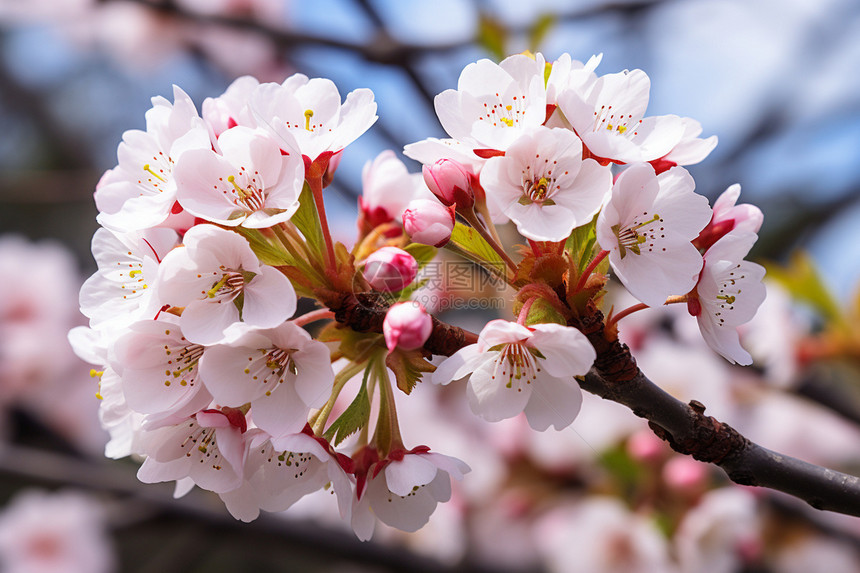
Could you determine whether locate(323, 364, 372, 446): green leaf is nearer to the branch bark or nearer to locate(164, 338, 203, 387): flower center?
the branch bark

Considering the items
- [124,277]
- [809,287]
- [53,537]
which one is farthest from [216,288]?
[53,537]

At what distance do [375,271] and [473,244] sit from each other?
0.61ft

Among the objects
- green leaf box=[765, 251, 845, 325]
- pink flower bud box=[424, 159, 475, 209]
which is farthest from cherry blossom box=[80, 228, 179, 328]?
green leaf box=[765, 251, 845, 325]

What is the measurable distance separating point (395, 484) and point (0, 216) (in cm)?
919

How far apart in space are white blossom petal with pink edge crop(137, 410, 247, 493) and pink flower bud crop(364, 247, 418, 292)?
0.34 m

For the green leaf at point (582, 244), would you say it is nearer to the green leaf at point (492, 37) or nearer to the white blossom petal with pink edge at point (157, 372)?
the white blossom petal with pink edge at point (157, 372)

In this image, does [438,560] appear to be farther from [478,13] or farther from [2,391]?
[2,391]

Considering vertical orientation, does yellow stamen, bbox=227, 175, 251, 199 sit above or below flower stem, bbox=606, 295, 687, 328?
below

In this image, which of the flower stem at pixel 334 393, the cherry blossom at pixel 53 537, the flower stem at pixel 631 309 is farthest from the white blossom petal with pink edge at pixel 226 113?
the cherry blossom at pixel 53 537

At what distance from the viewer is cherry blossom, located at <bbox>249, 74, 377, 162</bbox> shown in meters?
1.10

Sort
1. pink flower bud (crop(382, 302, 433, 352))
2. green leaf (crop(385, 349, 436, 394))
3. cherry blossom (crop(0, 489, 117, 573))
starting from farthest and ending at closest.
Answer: cherry blossom (crop(0, 489, 117, 573)), green leaf (crop(385, 349, 436, 394)), pink flower bud (crop(382, 302, 433, 352))

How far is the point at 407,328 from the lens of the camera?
3.09 feet

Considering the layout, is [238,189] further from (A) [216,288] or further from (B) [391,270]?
(B) [391,270]

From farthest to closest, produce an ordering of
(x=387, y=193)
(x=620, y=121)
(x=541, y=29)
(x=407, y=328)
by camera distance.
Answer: (x=541, y=29), (x=387, y=193), (x=620, y=121), (x=407, y=328)
